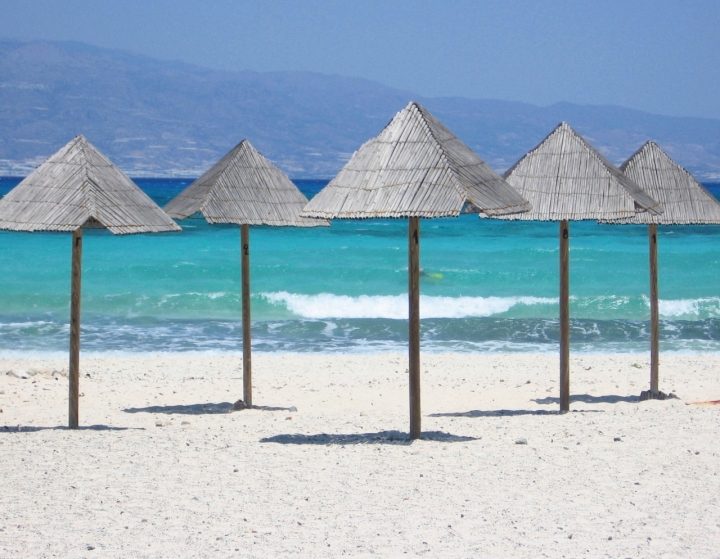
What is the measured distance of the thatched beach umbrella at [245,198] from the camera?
9266 mm

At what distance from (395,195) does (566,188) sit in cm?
220

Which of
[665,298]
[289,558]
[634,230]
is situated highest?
[634,230]

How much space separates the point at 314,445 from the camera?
813 cm

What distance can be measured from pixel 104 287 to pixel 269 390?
1292 centimetres

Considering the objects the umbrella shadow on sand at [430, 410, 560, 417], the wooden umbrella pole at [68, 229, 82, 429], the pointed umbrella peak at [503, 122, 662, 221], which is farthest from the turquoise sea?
the pointed umbrella peak at [503, 122, 662, 221]

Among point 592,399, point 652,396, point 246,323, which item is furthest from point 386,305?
point 246,323

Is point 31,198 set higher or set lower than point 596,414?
higher

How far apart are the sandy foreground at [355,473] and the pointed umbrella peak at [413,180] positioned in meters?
1.94

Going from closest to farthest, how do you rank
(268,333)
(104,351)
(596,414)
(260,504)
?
(260,504)
(596,414)
(104,351)
(268,333)

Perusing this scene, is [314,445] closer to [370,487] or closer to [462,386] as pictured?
[370,487]

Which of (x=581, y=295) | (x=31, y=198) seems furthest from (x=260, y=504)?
(x=581, y=295)

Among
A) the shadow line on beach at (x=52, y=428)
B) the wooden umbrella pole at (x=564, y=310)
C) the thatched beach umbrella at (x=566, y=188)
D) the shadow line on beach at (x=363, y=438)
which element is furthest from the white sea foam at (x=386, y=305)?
the shadow line on beach at (x=363, y=438)

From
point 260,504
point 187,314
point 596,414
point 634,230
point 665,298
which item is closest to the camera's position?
point 260,504

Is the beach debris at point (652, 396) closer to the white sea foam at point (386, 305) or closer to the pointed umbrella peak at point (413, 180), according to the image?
the pointed umbrella peak at point (413, 180)
